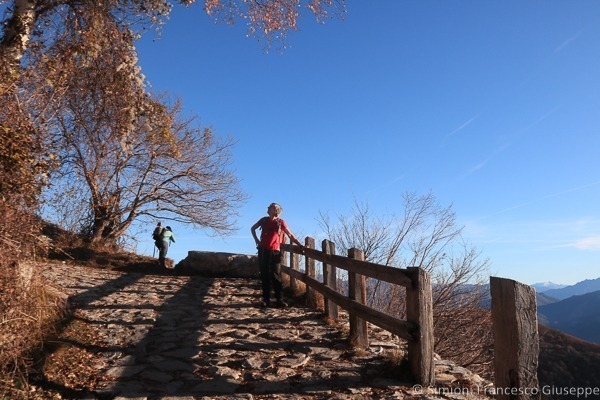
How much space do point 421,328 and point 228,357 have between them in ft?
8.40

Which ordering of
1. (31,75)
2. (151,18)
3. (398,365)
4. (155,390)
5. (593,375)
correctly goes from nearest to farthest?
(155,390) → (398,365) → (31,75) → (151,18) → (593,375)

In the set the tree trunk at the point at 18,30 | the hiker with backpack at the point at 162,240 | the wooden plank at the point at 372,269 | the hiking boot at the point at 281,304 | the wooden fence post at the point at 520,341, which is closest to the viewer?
the wooden fence post at the point at 520,341

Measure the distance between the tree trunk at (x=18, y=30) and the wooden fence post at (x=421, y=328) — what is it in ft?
Result: 24.5

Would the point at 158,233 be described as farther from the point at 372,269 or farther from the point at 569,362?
the point at 569,362

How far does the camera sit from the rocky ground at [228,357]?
4.52 metres

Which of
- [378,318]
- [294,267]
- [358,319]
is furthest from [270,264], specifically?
[378,318]

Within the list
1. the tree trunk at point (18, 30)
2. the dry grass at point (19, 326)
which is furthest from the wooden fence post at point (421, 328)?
the tree trunk at point (18, 30)

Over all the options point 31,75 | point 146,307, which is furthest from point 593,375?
point 31,75

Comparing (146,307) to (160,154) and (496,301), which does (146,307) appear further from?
(160,154)

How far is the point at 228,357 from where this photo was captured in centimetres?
562

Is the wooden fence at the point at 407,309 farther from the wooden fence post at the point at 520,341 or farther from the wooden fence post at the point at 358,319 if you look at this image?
the wooden fence post at the point at 520,341

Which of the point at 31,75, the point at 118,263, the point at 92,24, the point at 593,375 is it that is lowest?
the point at 593,375

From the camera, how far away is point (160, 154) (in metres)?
20.3

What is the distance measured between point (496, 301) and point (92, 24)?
9.70 meters
